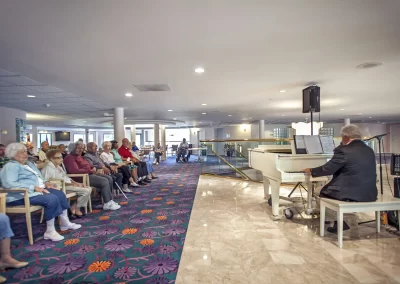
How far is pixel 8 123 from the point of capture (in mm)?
8938

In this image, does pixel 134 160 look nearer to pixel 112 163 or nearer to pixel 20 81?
pixel 112 163

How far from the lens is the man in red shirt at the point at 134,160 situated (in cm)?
611

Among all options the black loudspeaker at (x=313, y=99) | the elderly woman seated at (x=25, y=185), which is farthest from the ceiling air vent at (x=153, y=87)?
the black loudspeaker at (x=313, y=99)

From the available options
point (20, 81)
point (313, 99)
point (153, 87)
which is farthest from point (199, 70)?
point (20, 81)

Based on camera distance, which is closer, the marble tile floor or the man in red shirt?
the marble tile floor

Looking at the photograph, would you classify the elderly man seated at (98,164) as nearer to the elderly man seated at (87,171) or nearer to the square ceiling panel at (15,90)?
the elderly man seated at (87,171)

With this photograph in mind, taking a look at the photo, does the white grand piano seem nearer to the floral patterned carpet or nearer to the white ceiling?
the floral patterned carpet

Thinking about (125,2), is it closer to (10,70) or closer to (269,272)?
(269,272)

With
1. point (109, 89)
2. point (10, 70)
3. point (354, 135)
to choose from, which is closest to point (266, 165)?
point (354, 135)

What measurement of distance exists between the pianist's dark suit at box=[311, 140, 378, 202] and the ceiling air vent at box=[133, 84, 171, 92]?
3.93 meters

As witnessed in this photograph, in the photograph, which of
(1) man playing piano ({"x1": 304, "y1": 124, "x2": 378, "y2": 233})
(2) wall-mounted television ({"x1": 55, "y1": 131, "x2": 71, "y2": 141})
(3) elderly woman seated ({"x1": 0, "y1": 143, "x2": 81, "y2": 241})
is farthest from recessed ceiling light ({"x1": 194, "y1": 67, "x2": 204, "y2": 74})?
(2) wall-mounted television ({"x1": 55, "y1": 131, "x2": 71, "y2": 141})

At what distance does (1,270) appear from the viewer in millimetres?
2115

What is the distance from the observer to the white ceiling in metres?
2.36

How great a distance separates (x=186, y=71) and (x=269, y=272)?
3.50m
